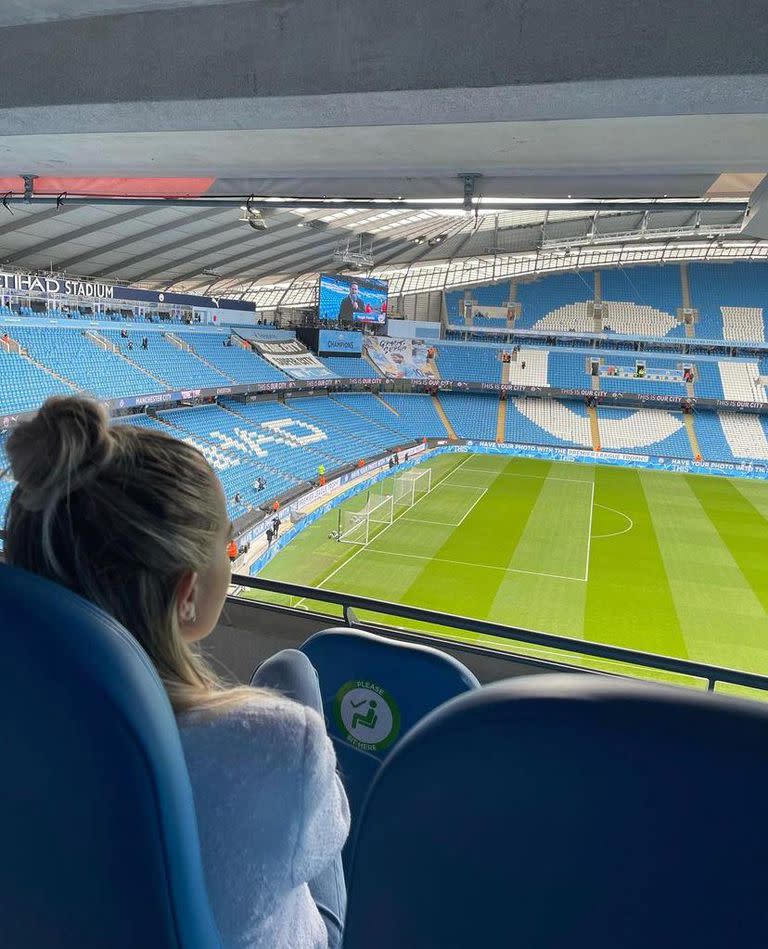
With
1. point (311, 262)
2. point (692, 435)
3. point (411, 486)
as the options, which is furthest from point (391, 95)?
point (692, 435)

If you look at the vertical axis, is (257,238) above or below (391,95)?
above

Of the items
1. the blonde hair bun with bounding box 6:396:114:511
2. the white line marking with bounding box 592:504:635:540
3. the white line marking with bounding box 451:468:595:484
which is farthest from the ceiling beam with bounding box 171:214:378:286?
the blonde hair bun with bounding box 6:396:114:511

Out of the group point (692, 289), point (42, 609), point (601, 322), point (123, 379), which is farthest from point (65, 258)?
point (692, 289)

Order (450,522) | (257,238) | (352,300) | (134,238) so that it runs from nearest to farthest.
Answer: (450,522) → (134,238) → (257,238) → (352,300)

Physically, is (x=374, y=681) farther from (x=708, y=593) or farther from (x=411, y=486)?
(x=411, y=486)

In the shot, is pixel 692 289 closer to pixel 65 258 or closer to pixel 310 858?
pixel 65 258

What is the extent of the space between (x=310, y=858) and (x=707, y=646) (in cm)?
1130

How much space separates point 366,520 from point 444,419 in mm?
15112

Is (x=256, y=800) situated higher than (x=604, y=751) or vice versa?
(x=604, y=751)

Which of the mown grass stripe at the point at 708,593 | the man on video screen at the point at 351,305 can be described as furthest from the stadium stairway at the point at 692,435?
the man on video screen at the point at 351,305

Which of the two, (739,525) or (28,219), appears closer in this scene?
(28,219)

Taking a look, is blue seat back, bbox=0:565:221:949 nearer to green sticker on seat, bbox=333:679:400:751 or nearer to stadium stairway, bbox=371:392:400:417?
green sticker on seat, bbox=333:679:400:751

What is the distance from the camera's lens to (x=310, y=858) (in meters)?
0.68

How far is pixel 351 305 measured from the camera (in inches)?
905
